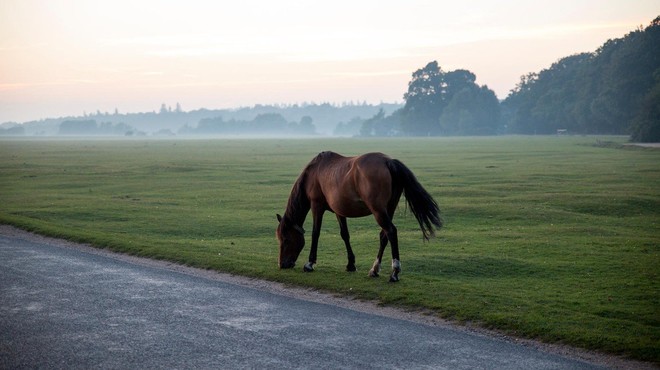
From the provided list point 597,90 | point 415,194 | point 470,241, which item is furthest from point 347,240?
point 597,90

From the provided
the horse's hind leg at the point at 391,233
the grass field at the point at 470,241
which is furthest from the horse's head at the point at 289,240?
the horse's hind leg at the point at 391,233

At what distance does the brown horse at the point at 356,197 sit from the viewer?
13641 mm

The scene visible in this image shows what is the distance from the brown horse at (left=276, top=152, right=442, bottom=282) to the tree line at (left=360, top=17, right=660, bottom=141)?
88.5 metres

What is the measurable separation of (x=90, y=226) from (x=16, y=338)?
1454 centimetres

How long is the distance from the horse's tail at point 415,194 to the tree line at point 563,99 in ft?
290

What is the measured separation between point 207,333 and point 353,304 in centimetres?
307

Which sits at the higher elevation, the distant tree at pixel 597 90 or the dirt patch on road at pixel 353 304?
the distant tree at pixel 597 90

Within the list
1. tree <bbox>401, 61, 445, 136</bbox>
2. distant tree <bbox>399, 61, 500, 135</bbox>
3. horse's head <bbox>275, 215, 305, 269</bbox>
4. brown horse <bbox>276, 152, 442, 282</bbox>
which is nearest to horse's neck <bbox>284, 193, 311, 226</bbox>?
brown horse <bbox>276, 152, 442, 282</bbox>

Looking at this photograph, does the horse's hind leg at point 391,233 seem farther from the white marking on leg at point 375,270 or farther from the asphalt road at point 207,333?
the asphalt road at point 207,333

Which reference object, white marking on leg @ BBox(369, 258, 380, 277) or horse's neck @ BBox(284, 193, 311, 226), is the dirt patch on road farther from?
horse's neck @ BBox(284, 193, 311, 226)

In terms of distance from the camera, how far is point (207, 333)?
10.2 meters

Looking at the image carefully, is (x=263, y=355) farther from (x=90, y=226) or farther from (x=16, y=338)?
(x=90, y=226)

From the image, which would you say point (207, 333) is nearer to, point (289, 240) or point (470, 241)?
point (289, 240)

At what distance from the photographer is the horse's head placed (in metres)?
15.1
